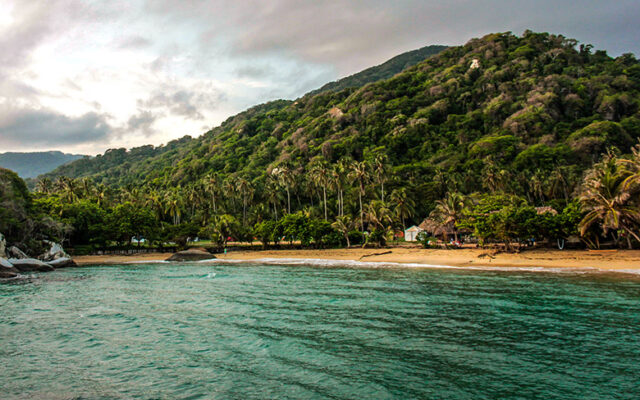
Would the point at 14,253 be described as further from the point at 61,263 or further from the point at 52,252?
the point at 52,252

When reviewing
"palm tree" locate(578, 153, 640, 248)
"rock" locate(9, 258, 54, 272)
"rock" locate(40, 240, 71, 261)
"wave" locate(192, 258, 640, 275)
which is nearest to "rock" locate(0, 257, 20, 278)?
"rock" locate(9, 258, 54, 272)

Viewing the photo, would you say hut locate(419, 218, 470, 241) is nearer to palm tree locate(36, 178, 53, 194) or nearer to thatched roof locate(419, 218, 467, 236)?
thatched roof locate(419, 218, 467, 236)

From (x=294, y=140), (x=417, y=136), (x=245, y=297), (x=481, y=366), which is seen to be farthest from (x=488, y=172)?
(x=294, y=140)

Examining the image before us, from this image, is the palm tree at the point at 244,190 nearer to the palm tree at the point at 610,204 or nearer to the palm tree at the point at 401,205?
the palm tree at the point at 401,205

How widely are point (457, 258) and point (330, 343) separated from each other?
34090 mm

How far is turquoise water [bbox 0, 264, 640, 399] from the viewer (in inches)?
370

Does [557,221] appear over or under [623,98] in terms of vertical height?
under

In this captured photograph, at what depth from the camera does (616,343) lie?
1267cm

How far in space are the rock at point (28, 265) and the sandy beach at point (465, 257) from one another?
1138cm

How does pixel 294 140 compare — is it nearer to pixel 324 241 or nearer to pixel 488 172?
pixel 488 172

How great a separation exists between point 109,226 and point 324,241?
37469 millimetres

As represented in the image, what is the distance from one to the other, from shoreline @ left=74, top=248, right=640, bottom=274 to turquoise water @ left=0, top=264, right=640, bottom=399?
11299 mm

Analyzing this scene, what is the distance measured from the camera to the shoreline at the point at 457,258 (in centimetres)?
3494

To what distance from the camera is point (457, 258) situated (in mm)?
42875
